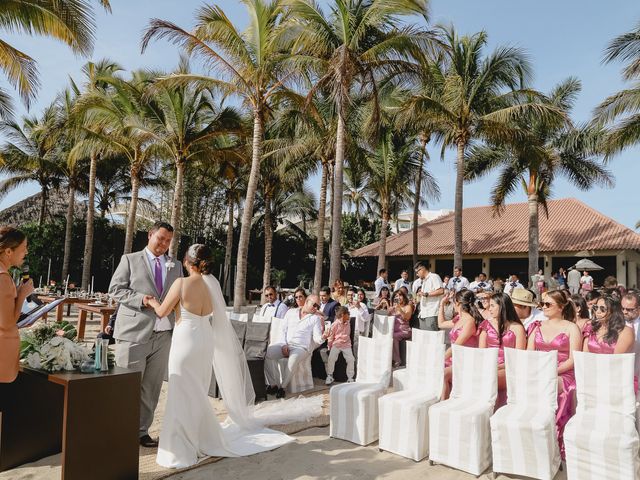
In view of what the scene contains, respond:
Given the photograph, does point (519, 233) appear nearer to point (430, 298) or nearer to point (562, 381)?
point (430, 298)

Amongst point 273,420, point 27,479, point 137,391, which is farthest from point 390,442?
point 27,479

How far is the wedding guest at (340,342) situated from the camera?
7.47 m

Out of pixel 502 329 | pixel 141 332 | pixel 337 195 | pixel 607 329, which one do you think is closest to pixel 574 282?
pixel 337 195

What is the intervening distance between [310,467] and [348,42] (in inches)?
427

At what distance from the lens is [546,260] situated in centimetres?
2462

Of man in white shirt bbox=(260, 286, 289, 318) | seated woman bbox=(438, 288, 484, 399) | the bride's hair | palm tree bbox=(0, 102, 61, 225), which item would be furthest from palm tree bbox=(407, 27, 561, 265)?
palm tree bbox=(0, 102, 61, 225)

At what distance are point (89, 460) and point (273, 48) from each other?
1096 centimetres

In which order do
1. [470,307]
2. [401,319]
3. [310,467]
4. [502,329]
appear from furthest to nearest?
[401,319]
[470,307]
[502,329]
[310,467]

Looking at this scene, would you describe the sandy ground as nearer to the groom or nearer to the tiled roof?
the groom

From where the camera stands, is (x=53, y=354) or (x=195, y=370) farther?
(x=195, y=370)

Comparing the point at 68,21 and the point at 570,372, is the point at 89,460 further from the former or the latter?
the point at 68,21

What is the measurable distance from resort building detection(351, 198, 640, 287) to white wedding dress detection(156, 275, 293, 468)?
20.9m

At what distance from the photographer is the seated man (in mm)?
6797

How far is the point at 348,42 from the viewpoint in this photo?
1256 cm
